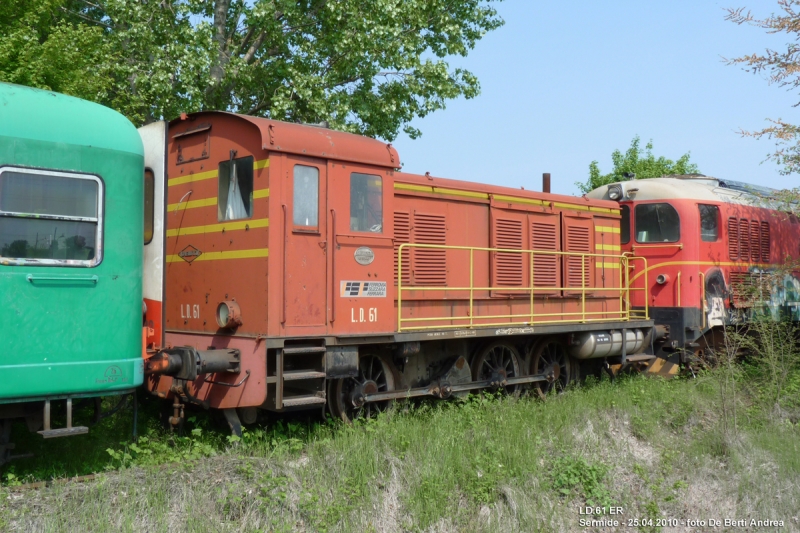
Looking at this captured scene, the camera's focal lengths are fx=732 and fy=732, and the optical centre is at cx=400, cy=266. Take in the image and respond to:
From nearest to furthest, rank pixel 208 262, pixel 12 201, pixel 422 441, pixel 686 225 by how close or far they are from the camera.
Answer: pixel 12 201, pixel 422 441, pixel 208 262, pixel 686 225

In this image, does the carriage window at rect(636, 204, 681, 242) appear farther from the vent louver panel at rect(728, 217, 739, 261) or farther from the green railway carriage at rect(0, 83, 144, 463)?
the green railway carriage at rect(0, 83, 144, 463)

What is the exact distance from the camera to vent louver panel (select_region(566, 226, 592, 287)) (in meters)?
12.0

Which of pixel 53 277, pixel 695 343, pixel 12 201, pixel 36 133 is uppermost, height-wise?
pixel 36 133

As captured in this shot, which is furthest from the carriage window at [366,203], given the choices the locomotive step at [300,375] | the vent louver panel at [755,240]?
the vent louver panel at [755,240]

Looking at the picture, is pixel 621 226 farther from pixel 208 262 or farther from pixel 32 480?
pixel 32 480

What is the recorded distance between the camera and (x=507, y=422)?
8.54 m

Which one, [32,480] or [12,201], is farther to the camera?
[32,480]

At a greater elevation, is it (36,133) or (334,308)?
(36,133)

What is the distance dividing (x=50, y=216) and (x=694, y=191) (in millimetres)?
10950

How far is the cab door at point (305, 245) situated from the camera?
25.4ft

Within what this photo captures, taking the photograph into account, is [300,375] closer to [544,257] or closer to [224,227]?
[224,227]

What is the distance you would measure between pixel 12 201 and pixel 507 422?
221 inches

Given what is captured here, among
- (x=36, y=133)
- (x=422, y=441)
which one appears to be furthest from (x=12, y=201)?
(x=422, y=441)

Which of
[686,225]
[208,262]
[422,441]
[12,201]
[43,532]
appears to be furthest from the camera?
[686,225]
